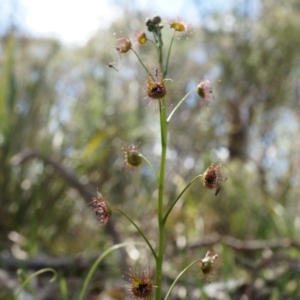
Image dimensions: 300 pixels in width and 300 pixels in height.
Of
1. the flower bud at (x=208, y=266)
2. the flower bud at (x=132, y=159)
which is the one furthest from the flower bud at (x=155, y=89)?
the flower bud at (x=208, y=266)

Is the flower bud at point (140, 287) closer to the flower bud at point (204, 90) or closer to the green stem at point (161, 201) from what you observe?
the green stem at point (161, 201)

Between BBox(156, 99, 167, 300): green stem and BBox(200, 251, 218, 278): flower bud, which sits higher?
BBox(156, 99, 167, 300): green stem

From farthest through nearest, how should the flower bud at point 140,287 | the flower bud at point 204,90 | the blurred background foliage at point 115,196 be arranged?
the blurred background foliage at point 115,196 → the flower bud at point 204,90 → the flower bud at point 140,287

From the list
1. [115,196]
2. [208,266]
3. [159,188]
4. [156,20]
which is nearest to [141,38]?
[156,20]

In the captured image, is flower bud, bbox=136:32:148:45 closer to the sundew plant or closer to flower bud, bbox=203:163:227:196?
the sundew plant

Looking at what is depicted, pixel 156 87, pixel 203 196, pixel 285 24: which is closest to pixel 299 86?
pixel 285 24

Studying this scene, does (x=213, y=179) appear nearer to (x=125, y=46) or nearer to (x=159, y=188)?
(x=159, y=188)

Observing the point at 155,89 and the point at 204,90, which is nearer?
the point at 155,89

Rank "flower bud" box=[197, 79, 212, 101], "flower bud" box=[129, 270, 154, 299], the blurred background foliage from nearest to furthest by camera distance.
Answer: "flower bud" box=[129, 270, 154, 299]
"flower bud" box=[197, 79, 212, 101]
the blurred background foliage

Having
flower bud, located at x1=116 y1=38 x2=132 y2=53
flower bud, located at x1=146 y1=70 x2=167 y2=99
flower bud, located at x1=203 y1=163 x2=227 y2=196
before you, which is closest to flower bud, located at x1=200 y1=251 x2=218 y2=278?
flower bud, located at x1=203 y1=163 x2=227 y2=196

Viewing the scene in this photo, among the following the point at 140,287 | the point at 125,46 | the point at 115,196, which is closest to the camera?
the point at 140,287

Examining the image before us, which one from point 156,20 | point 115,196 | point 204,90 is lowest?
point 115,196

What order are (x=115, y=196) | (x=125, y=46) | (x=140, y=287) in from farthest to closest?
(x=115, y=196)
(x=125, y=46)
(x=140, y=287)
